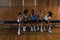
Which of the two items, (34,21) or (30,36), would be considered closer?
(30,36)

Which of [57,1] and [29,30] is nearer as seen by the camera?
[29,30]

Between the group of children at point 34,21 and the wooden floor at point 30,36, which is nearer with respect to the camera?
the wooden floor at point 30,36

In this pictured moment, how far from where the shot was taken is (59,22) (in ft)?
12.2

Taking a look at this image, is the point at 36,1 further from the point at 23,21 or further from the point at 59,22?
the point at 23,21

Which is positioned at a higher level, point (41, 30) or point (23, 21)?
point (23, 21)

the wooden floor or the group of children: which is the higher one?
the group of children

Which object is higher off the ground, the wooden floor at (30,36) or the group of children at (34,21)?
the group of children at (34,21)

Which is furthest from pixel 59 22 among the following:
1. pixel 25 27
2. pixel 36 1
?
pixel 36 1

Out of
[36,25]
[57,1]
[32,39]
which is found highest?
[57,1]

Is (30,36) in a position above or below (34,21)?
below

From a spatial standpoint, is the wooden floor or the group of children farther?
the group of children

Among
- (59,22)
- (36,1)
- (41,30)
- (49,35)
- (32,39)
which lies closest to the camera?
(32,39)

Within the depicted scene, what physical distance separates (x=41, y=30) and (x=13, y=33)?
0.71 metres

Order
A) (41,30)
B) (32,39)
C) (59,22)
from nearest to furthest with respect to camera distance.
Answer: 1. (32,39)
2. (41,30)
3. (59,22)
